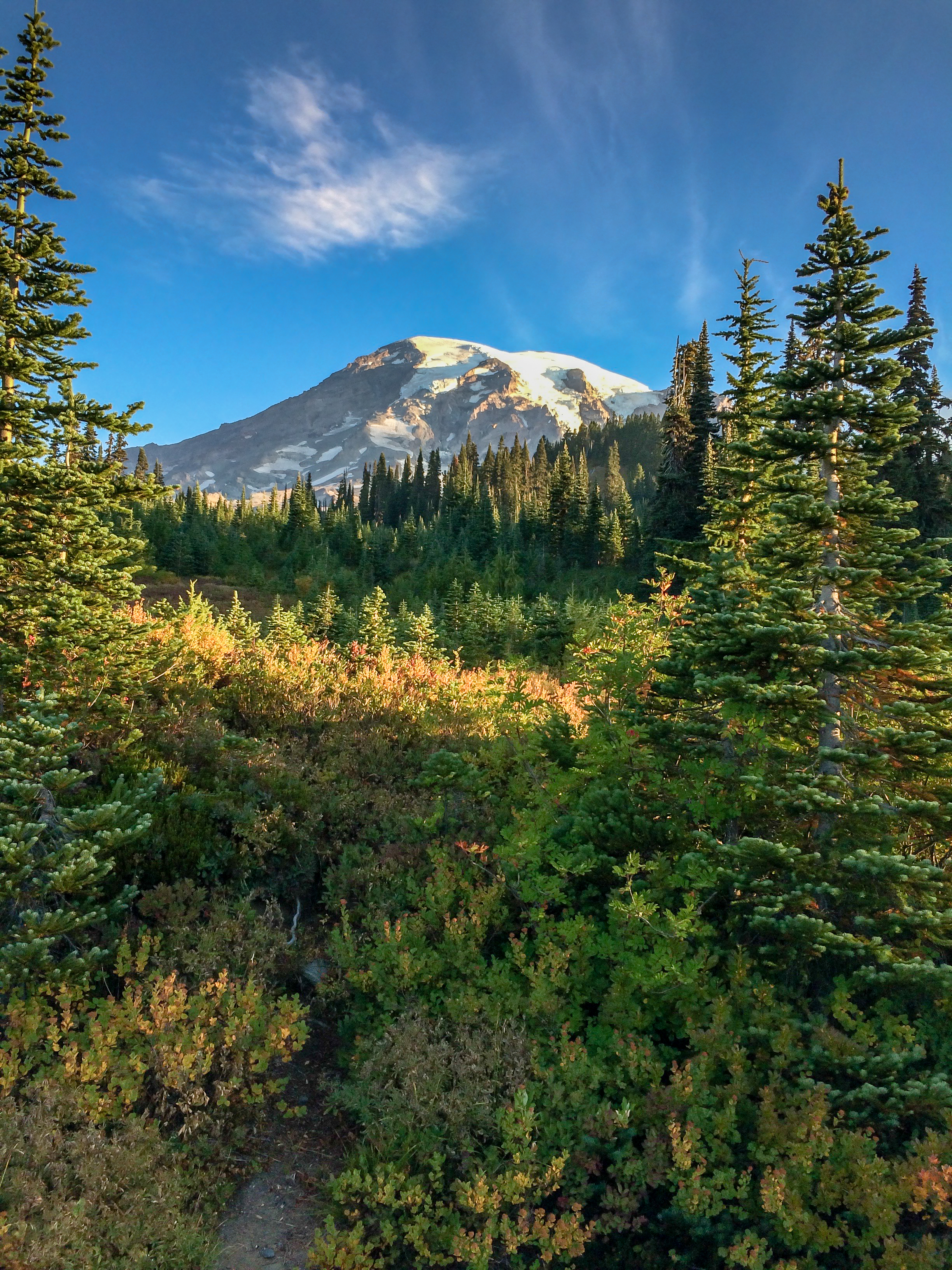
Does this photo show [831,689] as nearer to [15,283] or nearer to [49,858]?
[49,858]

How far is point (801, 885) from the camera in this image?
4273mm

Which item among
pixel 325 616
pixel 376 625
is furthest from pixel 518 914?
pixel 325 616

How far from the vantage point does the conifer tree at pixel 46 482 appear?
256 inches

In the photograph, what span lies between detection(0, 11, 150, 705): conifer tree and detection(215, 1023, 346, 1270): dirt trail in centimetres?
458

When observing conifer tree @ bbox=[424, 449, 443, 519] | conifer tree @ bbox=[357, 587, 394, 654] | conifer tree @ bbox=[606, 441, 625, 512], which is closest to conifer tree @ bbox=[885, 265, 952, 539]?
conifer tree @ bbox=[357, 587, 394, 654]

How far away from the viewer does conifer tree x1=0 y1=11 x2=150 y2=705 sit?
6.50m

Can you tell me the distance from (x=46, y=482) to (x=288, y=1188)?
6.61 metres

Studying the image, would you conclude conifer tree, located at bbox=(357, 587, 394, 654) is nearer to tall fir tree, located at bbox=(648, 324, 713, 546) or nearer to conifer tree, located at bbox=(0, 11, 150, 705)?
conifer tree, located at bbox=(0, 11, 150, 705)

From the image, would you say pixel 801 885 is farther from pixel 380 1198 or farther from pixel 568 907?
pixel 380 1198

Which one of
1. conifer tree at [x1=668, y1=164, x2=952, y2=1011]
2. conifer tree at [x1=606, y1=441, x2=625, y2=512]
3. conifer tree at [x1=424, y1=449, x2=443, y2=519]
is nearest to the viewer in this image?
conifer tree at [x1=668, y1=164, x2=952, y2=1011]

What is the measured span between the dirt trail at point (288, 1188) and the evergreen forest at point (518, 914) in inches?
1.1

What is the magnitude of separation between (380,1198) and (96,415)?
7.69 meters

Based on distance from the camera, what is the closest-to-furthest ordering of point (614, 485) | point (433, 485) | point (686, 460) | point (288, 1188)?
1. point (288, 1188)
2. point (686, 460)
3. point (614, 485)
4. point (433, 485)

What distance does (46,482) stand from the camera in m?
6.50
